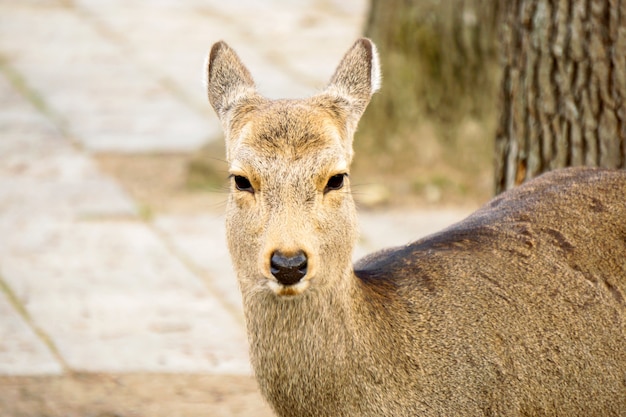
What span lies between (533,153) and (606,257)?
5.09ft

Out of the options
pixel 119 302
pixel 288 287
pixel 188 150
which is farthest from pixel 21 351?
pixel 188 150

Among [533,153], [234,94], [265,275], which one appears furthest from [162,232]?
[265,275]

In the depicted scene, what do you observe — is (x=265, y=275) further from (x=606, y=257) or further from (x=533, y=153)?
(x=533, y=153)

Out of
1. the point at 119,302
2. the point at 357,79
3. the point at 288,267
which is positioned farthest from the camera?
the point at 119,302

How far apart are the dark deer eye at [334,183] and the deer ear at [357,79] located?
48 cm

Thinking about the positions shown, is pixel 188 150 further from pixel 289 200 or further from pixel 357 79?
pixel 289 200

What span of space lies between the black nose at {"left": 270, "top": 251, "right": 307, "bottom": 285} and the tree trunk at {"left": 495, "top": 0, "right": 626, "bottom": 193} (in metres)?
2.71

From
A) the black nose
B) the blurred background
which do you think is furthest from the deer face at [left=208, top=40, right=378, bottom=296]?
the blurred background

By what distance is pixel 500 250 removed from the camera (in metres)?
5.32

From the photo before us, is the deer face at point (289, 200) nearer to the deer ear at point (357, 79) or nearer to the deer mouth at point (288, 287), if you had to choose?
the deer mouth at point (288, 287)

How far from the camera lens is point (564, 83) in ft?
21.8

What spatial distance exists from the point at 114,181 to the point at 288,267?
21.2ft

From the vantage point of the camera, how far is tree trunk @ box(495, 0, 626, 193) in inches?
255

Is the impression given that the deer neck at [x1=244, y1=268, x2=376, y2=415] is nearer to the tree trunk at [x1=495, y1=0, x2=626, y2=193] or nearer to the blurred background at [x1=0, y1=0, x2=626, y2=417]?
the blurred background at [x1=0, y1=0, x2=626, y2=417]
